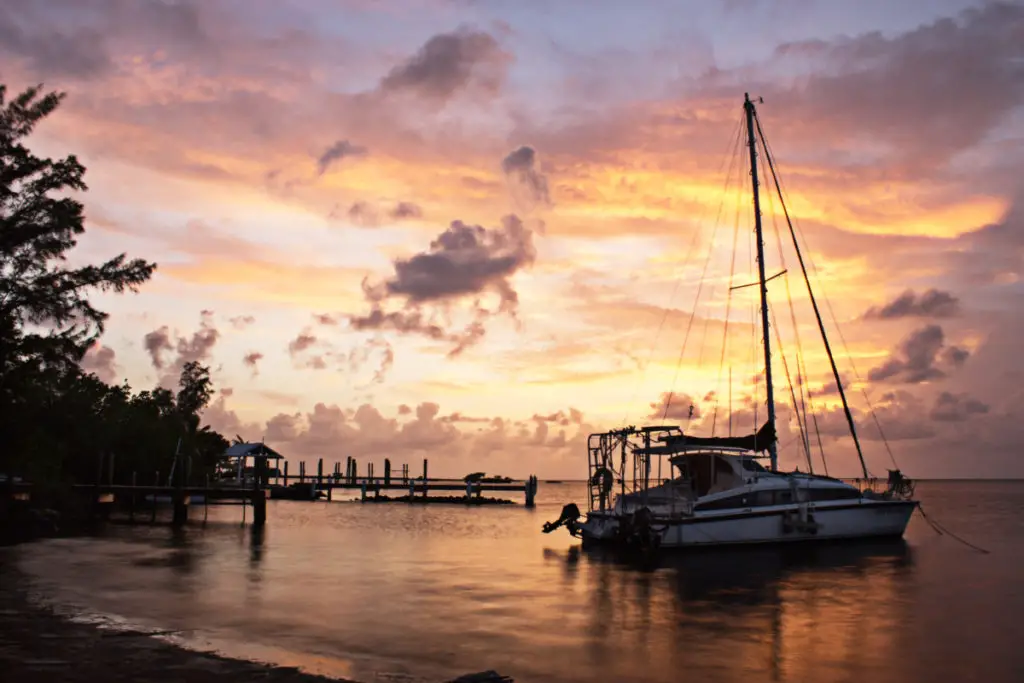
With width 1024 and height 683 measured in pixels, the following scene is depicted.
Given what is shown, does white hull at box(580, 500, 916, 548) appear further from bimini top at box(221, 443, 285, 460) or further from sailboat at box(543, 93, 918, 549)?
bimini top at box(221, 443, 285, 460)

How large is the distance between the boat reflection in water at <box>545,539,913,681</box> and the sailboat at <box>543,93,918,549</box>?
1001 mm

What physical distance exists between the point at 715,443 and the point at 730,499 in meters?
2.72

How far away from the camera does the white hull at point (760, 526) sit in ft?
127

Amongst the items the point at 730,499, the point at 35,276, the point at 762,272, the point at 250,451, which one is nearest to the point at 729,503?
the point at 730,499

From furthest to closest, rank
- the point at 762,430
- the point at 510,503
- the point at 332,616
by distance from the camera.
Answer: the point at 510,503 → the point at 762,430 → the point at 332,616

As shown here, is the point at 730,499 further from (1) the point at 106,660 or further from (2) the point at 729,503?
(1) the point at 106,660

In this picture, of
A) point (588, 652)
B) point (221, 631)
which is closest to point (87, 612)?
point (221, 631)

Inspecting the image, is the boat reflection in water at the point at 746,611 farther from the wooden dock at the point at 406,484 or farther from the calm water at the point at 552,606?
the wooden dock at the point at 406,484

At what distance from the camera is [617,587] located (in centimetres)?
2964

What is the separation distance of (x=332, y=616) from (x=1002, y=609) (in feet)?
68.6

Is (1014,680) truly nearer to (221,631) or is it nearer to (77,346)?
(221,631)

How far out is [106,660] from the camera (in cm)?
1384

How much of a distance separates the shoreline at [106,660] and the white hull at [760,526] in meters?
25.8

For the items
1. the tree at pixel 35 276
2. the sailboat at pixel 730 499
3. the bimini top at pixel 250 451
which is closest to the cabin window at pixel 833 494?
the sailboat at pixel 730 499
